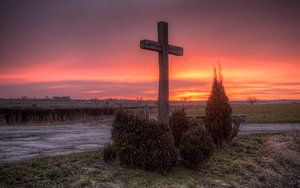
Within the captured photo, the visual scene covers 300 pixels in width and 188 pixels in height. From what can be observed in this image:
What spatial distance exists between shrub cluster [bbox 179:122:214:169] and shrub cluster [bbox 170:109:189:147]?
1.52 meters

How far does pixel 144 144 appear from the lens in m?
8.60

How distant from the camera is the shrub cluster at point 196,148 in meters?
9.16

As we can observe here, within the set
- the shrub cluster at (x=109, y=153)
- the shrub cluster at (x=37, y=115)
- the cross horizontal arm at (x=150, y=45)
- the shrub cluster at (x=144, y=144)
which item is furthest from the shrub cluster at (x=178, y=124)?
the shrub cluster at (x=37, y=115)

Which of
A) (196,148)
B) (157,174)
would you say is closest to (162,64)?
(196,148)

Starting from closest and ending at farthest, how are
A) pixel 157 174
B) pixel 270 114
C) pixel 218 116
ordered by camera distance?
pixel 157 174 < pixel 218 116 < pixel 270 114

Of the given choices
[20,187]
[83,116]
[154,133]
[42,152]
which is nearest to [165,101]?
[154,133]

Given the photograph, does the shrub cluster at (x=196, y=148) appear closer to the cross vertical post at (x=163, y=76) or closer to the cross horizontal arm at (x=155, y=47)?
the cross vertical post at (x=163, y=76)

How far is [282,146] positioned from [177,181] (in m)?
7.20

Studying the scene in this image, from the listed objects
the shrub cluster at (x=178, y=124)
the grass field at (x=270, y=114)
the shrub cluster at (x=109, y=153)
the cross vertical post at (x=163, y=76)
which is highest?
the cross vertical post at (x=163, y=76)

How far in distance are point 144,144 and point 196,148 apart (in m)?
1.64

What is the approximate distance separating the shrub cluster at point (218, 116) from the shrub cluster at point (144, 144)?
377cm

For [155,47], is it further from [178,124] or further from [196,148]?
[178,124]

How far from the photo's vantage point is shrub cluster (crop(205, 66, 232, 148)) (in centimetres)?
1216

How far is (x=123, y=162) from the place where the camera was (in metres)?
8.77
